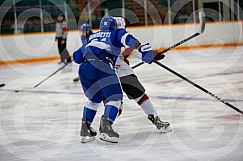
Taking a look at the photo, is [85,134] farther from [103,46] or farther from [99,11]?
[99,11]

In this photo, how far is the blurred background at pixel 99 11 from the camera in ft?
46.4

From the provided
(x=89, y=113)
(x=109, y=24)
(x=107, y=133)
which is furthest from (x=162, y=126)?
(x=109, y=24)

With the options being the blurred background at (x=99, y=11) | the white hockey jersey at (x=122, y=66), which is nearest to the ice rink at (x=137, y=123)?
the white hockey jersey at (x=122, y=66)

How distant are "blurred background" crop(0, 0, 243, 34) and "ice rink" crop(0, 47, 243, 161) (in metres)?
5.08

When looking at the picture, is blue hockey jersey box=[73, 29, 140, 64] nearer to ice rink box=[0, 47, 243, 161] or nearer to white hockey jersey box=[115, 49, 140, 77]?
white hockey jersey box=[115, 49, 140, 77]

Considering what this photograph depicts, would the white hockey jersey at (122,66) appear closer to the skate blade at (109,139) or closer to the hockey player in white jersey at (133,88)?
the hockey player in white jersey at (133,88)

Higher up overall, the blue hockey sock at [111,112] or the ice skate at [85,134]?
the blue hockey sock at [111,112]

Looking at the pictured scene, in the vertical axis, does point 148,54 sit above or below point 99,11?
below

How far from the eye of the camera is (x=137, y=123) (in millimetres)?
5023

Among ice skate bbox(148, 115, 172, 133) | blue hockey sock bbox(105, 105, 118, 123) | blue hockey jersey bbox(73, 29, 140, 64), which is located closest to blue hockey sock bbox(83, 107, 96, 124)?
blue hockey sock bbox(105, 105, 118, 123)

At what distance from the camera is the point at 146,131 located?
460 centimetres

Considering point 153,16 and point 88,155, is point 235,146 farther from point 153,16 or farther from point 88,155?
point 153,16

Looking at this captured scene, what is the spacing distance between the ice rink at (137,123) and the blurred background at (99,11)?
5077 mm

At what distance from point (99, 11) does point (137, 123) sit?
10.4 m
